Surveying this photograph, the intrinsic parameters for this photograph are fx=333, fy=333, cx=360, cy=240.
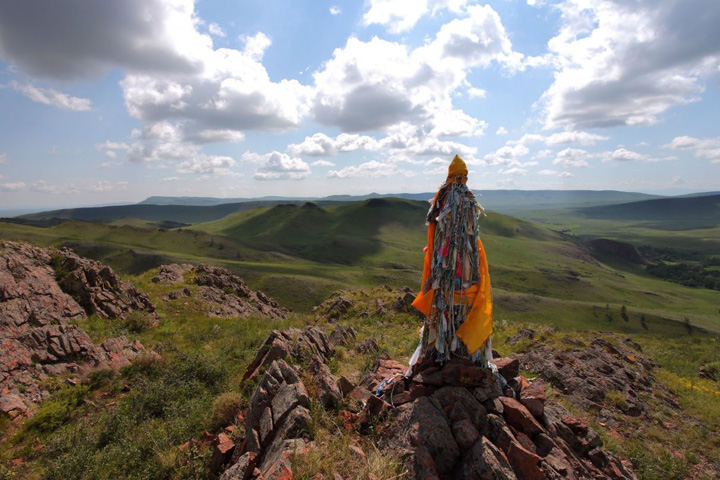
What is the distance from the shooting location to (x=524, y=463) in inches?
219

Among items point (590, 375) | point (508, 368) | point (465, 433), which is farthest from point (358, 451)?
point (590, 375)

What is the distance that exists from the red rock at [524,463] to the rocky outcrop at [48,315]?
37.9 feet

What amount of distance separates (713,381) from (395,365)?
17141mm

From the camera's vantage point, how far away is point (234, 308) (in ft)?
74.0

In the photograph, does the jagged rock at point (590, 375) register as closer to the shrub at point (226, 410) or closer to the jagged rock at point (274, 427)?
the jagged rock at point (274, 427)

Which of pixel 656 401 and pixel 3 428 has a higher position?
pixel 3 428

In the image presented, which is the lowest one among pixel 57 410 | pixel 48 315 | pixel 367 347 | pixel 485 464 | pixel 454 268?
pixel 367 347

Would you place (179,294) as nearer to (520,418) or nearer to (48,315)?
(48,315)

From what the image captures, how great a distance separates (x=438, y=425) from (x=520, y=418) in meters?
1.77

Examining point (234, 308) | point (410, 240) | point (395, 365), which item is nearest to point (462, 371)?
point (395, 365)

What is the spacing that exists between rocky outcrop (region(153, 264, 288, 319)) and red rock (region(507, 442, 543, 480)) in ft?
58.2

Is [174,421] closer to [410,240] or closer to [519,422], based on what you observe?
[519,422]

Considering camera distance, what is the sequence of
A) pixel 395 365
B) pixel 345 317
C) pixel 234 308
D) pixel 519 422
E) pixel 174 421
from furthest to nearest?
pixel 345 317 < pixel 234 308 < pixel 395 365 < pixel 174 421 < pixel 519 422

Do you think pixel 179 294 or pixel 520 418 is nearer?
pixel 520 418
